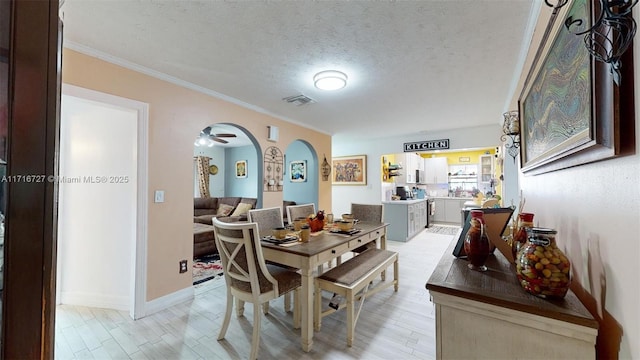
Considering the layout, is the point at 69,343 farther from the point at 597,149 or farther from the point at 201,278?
the point at 597,149

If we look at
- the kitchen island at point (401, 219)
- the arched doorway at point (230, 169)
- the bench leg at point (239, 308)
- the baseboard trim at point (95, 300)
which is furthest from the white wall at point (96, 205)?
the kitchen island at point (401, 219)

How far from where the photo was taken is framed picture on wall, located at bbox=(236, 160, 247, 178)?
7.19 metres

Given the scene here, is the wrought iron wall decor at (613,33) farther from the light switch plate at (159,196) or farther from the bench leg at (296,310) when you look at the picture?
the light switch plate at (159,196)

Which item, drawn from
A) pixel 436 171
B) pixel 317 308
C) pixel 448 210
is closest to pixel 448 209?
pixel 448 210

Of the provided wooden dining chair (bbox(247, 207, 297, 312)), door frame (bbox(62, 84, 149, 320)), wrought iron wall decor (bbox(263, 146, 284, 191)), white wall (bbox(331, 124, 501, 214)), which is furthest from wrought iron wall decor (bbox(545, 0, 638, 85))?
white wall (bbox(331, 124, 501, 214))

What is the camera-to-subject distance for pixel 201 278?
3.28 metres

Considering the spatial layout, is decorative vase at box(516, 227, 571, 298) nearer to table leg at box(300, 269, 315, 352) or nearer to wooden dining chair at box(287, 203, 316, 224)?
table leg at box(300, 269, 315, 352)

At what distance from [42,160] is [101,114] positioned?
2.67 meters

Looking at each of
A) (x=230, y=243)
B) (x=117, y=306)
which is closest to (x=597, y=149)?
(x=230, y=243)

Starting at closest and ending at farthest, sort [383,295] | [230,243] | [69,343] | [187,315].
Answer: [230,243]
[69,343]
[187,315]
[383,295]

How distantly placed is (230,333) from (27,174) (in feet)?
6.56

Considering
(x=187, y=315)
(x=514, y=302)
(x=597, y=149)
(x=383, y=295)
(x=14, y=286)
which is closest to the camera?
(x=14, y=286)

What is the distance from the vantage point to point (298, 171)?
19.3ft

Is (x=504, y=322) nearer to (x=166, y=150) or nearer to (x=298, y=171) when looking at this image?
(x=166, y=150)
